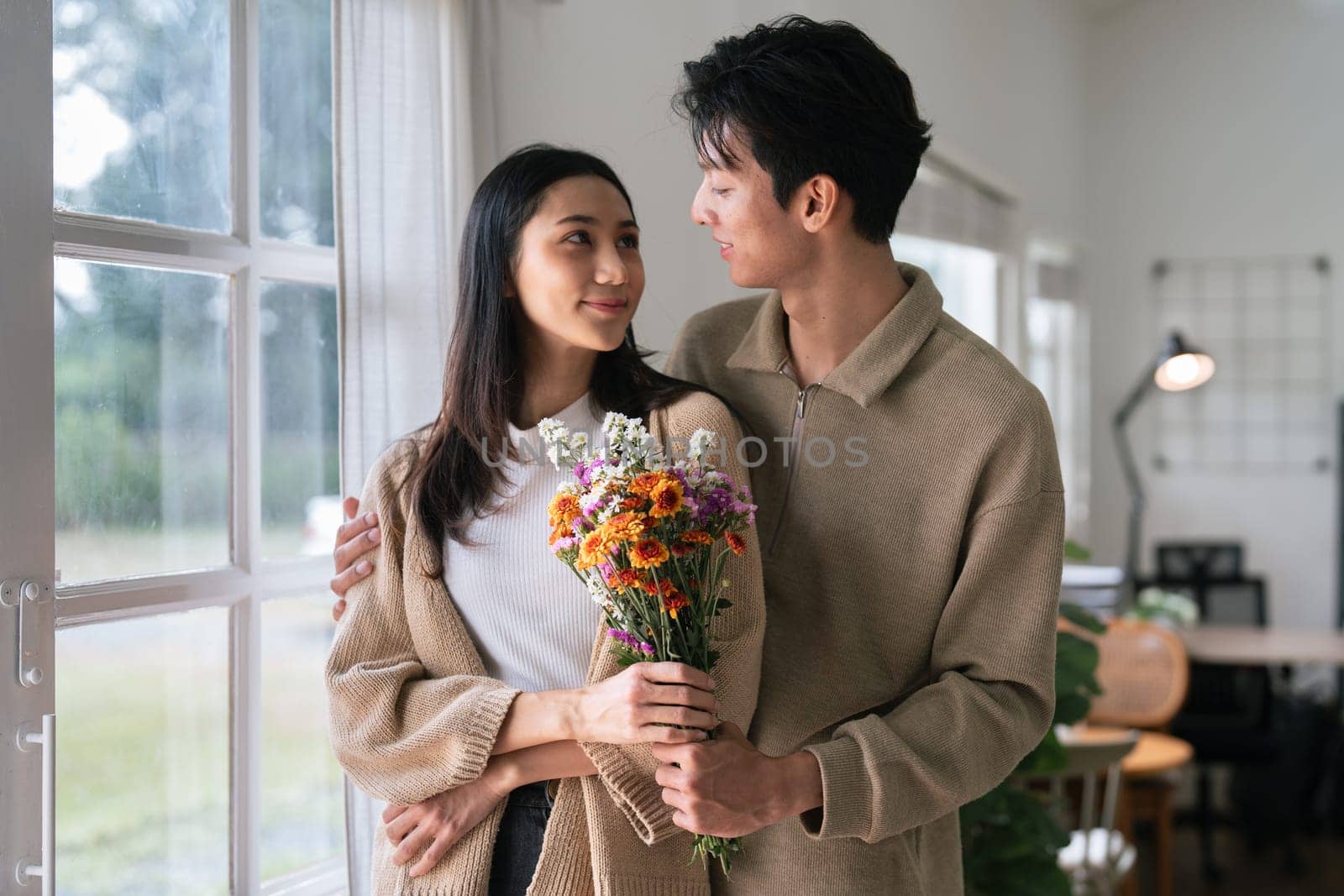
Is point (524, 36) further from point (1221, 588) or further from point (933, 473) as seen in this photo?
point (1221, 588)

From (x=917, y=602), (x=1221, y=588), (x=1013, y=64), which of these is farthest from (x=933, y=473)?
(x=1221, y=588)

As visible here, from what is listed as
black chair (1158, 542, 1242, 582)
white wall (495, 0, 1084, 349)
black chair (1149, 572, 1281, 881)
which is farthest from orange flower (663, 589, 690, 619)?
black chair (1158, 542, 1242, 582)

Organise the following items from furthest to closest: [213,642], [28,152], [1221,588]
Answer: [1221,588]
[213,642]
[28,152]

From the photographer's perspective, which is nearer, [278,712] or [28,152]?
[28,152]

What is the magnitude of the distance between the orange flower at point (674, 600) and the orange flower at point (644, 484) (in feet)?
0.37

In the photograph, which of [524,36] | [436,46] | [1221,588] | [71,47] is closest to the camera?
[71,47]

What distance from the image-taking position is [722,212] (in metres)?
1.58

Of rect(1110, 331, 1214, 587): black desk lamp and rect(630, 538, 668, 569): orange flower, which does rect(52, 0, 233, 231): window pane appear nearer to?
rect(630, 538, 668, 569): orange flower

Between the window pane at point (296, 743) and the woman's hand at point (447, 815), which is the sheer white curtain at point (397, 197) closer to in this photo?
the window pane at point (296, 743)

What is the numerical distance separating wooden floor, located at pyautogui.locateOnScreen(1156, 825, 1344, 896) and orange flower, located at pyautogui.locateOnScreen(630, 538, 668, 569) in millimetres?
4337

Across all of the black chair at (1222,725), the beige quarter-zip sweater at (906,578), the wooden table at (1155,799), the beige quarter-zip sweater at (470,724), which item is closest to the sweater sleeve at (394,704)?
the beige quarter-zip sweater at (470,724)

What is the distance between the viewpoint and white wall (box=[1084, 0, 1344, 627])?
620 centimetres

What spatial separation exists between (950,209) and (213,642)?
11.0 ft

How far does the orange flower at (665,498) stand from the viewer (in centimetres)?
120
